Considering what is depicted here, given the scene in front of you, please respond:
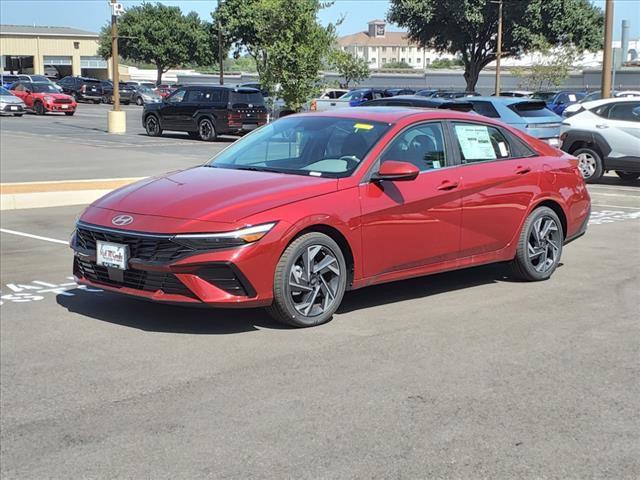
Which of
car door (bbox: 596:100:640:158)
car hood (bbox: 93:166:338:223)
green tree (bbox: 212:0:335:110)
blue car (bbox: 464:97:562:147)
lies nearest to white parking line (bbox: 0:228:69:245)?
car hood (bbox: 93:166:338:223)

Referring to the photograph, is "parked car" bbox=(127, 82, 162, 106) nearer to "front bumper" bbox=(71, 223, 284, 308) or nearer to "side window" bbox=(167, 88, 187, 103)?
"side window" bbox=(167, 88, 187, 103)

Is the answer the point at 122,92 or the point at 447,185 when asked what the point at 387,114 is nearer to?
the point at 447,185

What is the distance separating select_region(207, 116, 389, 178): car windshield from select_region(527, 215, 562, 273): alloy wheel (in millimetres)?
1906

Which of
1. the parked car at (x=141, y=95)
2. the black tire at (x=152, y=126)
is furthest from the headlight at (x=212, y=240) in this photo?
the parked car at (x=141, y=95)

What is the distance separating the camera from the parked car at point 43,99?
4281 cm

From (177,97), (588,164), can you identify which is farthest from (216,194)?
(177,97)

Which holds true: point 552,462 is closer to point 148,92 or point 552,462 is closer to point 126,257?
point 126,257

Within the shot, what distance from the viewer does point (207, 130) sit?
1136 inches

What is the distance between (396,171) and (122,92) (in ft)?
192

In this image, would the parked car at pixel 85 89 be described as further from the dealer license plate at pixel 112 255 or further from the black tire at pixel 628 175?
the dealer license plate at pixel 112 255

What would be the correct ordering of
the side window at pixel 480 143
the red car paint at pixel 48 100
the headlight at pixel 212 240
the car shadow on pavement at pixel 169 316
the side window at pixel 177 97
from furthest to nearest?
the red car paint at pixel 48 100 < the side window at pixel 177 97 < the side window at pixel 480 143 < the car shadow on pavement at pixel 169 316 < the headlight at pixel 212 240

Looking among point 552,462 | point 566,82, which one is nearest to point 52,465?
point 552,462

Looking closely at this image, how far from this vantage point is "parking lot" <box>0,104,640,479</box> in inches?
155

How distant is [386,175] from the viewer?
20.6 feet
